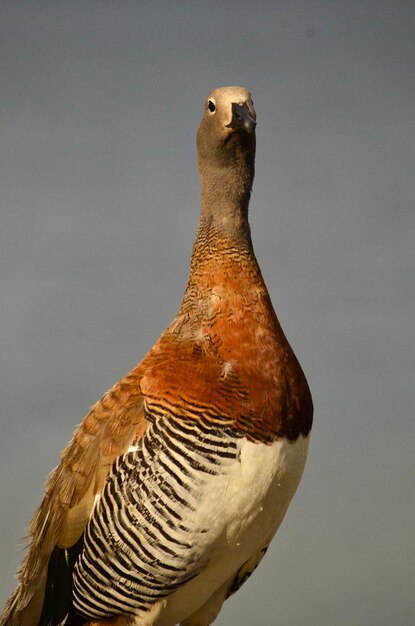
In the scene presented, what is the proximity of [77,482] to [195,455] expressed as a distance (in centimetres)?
68

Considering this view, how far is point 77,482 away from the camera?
14.0ft

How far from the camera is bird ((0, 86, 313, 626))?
12.9ft

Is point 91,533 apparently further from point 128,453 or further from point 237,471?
point 237,471

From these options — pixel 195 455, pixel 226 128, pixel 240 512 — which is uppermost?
pixel 226 128

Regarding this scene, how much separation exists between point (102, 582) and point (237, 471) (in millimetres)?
817

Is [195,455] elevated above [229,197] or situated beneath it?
situated beneath

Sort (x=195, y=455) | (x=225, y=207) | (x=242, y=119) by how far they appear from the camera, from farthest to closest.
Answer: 1. (x=225, y=207)
2. (x=242, y=119)
3. (x=195, y=455)

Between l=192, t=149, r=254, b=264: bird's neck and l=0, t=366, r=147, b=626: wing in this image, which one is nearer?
l=0, t=366, r=147, b=626: wing

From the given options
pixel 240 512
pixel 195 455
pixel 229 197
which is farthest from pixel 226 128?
pixel 240 512

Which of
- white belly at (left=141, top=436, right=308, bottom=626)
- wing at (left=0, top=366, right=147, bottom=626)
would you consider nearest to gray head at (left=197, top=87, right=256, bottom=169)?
wing at (left=0, top=366, right=147, bottom=626)

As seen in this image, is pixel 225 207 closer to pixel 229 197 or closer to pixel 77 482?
pixel 229 197

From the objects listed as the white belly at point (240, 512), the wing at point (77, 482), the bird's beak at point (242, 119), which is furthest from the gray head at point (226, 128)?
the white belly at point (240, 512)

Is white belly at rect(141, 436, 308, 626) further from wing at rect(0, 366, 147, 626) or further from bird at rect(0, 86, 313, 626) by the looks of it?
wing at rect(0, 366, 147, 626)

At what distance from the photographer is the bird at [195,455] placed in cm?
395
